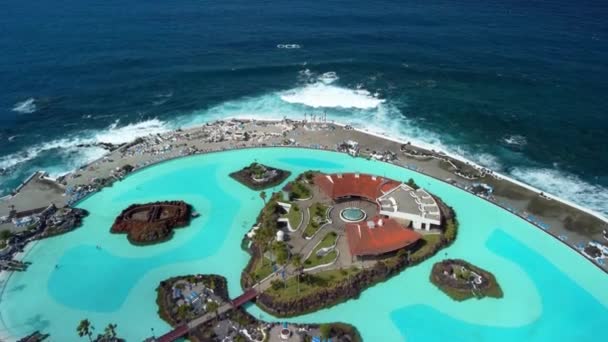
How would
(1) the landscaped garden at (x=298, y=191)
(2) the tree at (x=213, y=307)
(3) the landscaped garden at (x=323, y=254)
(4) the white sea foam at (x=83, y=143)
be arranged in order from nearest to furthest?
(2) the tree at (x=213, y=307)
(3) the landscaped garden at (x=323, y=254)
(1) the landscaped garden at (x=298, y=191)
(4) the white sea foam at (x=83, y=143)

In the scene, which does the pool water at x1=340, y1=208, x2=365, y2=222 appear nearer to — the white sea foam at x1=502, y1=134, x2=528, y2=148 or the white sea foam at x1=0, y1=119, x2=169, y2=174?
the white sea foam at x1=502, y1=134, x2=528, y2=148

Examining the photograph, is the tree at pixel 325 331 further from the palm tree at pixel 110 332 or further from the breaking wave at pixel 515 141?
the breaking wave at pixel 515 141

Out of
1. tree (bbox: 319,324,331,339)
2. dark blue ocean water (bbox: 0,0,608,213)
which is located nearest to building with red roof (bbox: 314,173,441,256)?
tree (bbox: 319,324,331,339)

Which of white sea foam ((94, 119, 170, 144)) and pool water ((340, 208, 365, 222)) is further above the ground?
pool water ((340, 208, 365, 222))

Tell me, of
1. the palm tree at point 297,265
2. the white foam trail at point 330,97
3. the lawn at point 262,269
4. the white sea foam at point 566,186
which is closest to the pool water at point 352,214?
the palm tree at point 297,265

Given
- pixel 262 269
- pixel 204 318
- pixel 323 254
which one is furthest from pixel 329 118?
pixel 204 318

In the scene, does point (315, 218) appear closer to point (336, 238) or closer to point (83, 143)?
point (336, 238)
